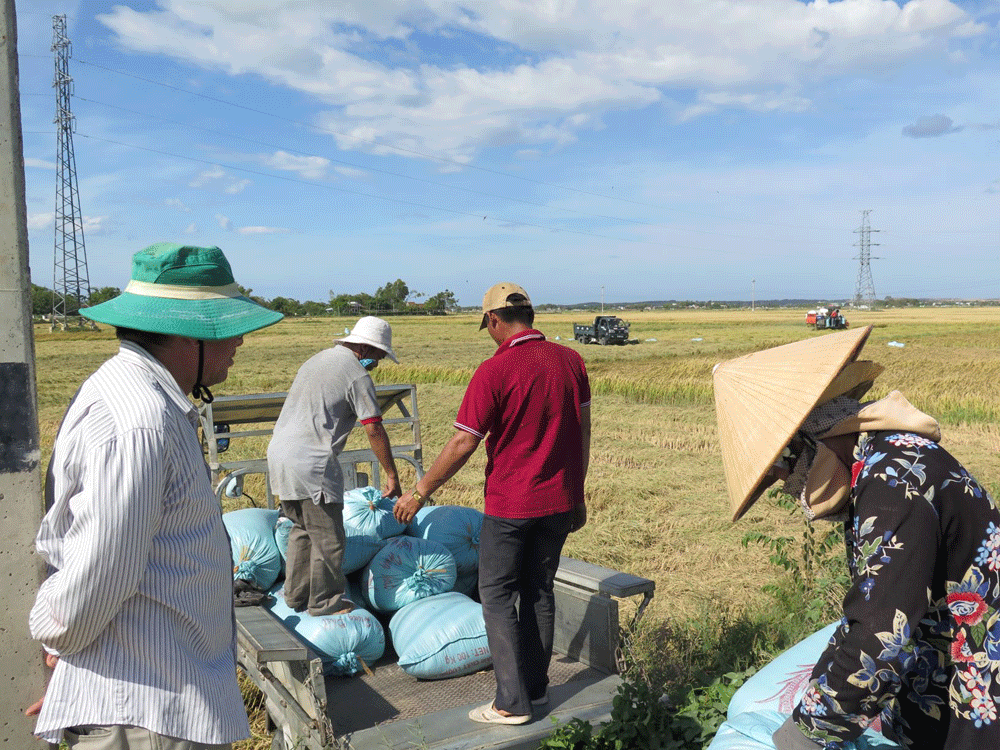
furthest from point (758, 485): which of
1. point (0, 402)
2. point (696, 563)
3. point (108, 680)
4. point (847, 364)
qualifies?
point (696, 563)

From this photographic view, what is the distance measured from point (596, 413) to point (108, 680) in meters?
12.9

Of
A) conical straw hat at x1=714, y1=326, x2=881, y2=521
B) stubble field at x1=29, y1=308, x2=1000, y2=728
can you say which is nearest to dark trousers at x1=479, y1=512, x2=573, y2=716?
stubble field at x1=29, y1=308, x2=1000, y2=728

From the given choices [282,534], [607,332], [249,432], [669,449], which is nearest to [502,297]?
[282,534]

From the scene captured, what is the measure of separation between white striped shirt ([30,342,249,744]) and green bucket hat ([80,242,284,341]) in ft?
0.29

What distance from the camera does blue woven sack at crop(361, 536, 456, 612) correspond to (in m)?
4.23

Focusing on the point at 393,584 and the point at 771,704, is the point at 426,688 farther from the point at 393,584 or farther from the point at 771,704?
the point at 771,704

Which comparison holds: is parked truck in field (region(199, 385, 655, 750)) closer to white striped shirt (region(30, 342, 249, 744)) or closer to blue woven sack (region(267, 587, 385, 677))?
blue woven sack (region(267, 587, 385, 677))

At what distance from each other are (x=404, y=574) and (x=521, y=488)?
4.37 feet

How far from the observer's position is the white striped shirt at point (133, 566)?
5.08ft

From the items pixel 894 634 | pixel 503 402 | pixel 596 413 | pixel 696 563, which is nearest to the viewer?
pixel 894 634

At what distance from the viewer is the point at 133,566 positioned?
5.17ft

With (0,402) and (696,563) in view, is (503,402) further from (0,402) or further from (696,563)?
(696,563)

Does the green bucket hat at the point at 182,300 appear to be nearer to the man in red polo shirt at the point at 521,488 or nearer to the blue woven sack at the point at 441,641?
the man in red polo shirt at the point at 521,488

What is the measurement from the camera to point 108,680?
64.4 inches
